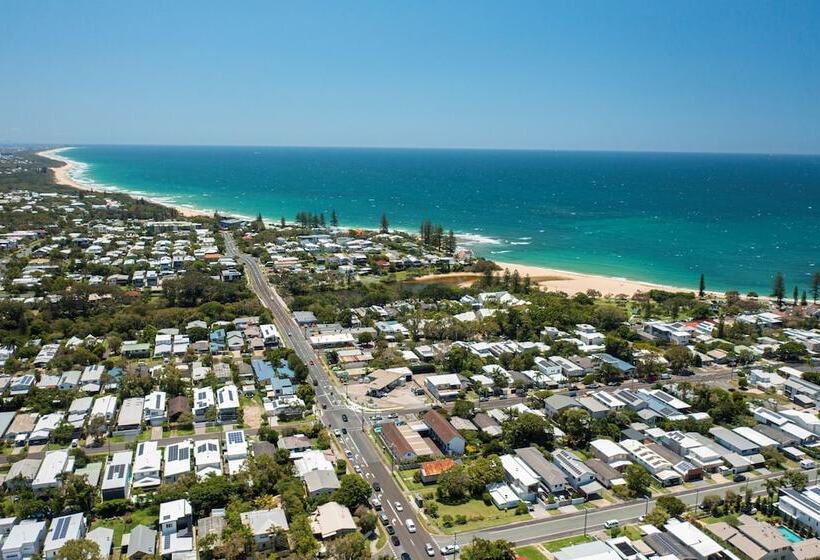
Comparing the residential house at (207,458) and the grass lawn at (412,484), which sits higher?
the residential house at (207,458)

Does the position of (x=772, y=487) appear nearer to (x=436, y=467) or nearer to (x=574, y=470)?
(x=574, y=470)

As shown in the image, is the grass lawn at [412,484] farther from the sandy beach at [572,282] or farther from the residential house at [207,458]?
the sandy beach at [572,282]

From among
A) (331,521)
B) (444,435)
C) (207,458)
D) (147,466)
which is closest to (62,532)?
(147,466)

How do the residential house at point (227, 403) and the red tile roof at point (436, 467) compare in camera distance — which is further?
the residential house at point (227, 403)

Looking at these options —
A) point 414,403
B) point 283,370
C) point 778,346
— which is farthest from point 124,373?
point 778,346

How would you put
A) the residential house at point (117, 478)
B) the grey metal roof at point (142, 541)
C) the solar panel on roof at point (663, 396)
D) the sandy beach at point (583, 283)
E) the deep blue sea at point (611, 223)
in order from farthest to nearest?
the deep blue sea at point (611, 223) < the sandy beach at point (583, 283) < the solar panel on roof at point (663, 396) < the residential house at point (117, 478) < the grey metal roof at point (142, 541)

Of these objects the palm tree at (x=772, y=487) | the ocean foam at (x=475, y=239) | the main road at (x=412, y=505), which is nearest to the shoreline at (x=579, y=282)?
the ocean foam at (x=475, y=239)

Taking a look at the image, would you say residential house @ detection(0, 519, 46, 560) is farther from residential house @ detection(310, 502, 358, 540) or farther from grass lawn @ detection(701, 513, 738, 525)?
grass lawn @ detection(701, 513, 738, 525)
